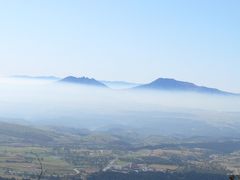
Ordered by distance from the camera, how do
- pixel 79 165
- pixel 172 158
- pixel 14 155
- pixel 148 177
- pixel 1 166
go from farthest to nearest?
pixel 172 158, pixel 14 155, pixel 79 165, pixel 1 166, pixel 148 177

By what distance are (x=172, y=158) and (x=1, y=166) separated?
202 feet

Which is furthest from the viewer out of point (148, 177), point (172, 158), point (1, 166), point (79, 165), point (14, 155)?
point (172, 158)

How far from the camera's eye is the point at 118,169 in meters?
145

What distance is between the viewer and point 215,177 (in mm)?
135500

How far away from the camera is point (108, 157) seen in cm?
Answer: 18012

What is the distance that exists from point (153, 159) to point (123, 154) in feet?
62.0

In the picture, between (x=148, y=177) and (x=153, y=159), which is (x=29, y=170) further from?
(x=153, y=159)

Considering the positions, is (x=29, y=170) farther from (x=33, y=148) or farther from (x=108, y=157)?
(x=33, y=148)

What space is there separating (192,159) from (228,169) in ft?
92.7

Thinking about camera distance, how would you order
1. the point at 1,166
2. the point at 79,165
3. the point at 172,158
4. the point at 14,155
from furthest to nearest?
the point at 172,158, the point at 14,155, the point at 79,165, the point at 1,166

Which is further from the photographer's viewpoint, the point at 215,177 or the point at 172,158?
the point at 172,158

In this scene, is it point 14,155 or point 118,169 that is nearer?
point 118,169

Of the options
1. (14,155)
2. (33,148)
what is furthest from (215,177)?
(33,148)

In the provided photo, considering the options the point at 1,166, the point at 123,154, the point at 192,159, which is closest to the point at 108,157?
the point at 123,154
